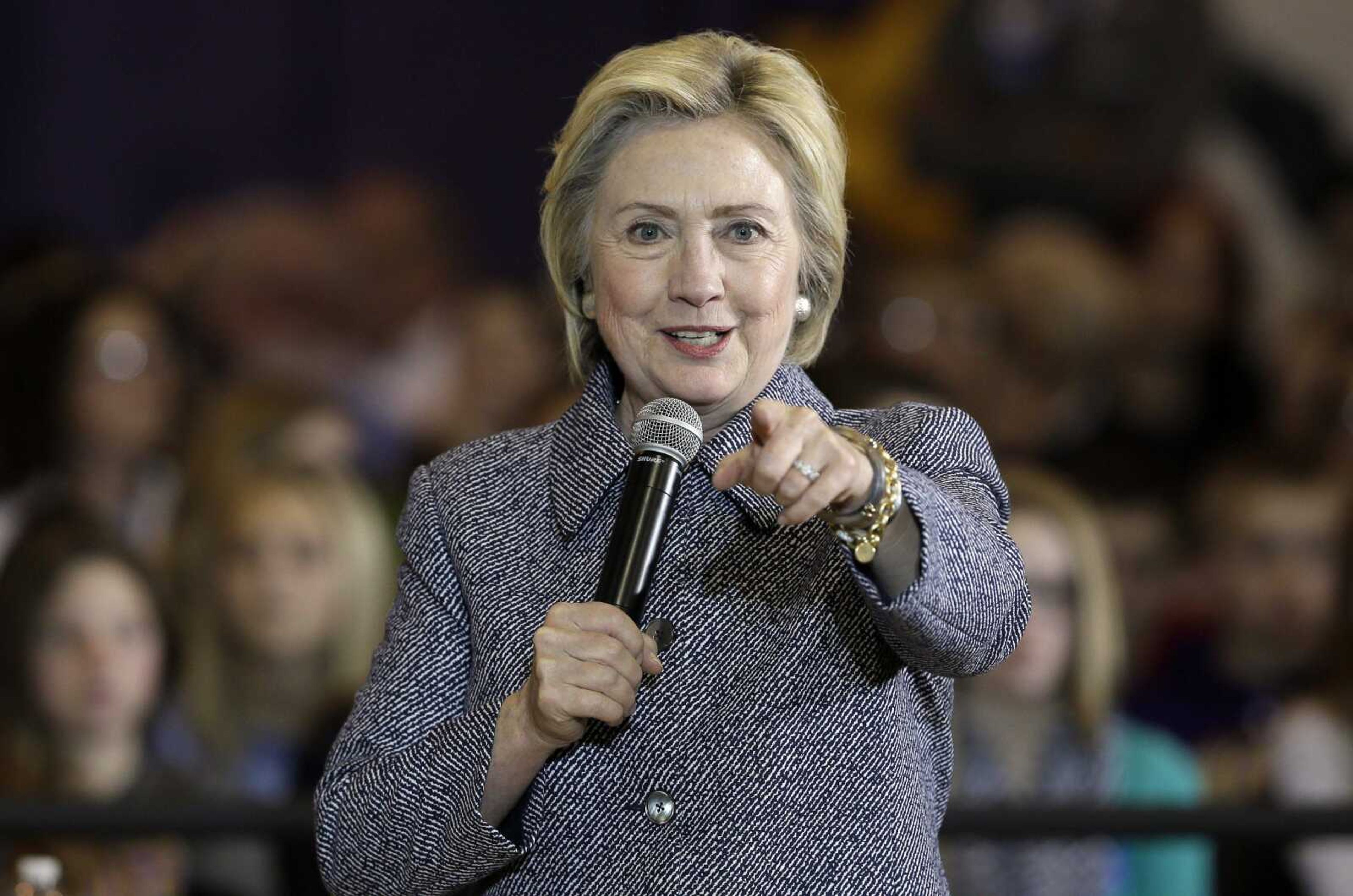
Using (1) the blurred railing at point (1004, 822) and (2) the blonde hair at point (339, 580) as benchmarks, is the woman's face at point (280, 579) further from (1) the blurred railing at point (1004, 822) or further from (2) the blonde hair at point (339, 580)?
(1) the blurred railing at point (1004, 822)

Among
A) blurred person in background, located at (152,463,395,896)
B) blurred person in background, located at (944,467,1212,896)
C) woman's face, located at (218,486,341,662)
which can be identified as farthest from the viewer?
woman's face, located at (218,486,341,662)

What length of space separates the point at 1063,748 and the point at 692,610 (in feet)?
5.86

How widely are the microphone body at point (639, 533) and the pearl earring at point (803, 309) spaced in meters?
0.31

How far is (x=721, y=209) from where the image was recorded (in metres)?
1.55

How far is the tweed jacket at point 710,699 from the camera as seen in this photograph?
1451 mm

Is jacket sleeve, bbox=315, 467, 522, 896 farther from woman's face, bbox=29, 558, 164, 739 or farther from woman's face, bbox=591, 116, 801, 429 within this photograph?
woman's face, bbox=29, 558, 164, 739

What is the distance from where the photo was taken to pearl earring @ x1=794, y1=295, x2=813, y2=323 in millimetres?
1674

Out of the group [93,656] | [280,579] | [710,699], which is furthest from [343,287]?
[710,699]

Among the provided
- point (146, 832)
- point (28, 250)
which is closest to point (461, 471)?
point (146, 832)

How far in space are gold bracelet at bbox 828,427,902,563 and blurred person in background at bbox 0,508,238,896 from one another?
2.40 meters

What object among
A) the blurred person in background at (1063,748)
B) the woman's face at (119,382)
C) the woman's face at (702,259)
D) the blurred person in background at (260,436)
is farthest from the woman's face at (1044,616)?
the woman's face at (119,382)

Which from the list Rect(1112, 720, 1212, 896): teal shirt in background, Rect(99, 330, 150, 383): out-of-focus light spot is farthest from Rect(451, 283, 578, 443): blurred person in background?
Rect(1112, 720, 1212, 896): teal shirt in background

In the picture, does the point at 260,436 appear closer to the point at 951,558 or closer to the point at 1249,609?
the point at 1249,609

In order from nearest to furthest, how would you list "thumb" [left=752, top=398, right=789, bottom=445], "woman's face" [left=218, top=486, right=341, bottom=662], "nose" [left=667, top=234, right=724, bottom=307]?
"thumb" [left=752, top=398, right=789, bottom=445] → "nose" [left=667, top=234, right=724, bottom=307] → "woman's face" [left=218, top=486, right=341, bottom=662]
